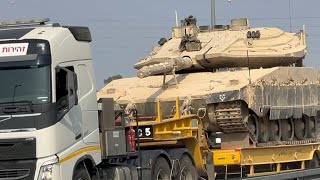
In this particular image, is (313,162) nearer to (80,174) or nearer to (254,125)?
(254,125)

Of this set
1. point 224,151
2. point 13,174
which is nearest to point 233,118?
point 224,151

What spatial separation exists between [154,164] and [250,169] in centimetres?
466

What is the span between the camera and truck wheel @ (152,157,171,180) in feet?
45.1

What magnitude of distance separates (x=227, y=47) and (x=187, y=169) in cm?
574

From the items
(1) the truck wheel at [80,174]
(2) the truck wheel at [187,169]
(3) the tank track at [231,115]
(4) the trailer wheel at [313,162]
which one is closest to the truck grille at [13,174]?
(1) the truck wheel at [80,174]

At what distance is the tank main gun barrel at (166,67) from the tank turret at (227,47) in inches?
1.0

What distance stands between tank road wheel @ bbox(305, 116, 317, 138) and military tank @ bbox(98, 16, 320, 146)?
0.03m

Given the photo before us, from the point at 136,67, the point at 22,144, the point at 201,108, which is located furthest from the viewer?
the point at 136,67

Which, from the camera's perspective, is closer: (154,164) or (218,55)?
(154,164)

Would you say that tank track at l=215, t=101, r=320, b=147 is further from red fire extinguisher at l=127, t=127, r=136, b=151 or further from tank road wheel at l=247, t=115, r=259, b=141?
red fire extinguisher at l=127, t=127, r=136, b=151

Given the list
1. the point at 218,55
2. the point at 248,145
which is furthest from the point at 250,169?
the point at 218,55

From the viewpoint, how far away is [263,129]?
18.6 meters

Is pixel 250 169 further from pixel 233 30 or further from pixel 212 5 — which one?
pixel 212 5

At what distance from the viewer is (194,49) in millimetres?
20297
